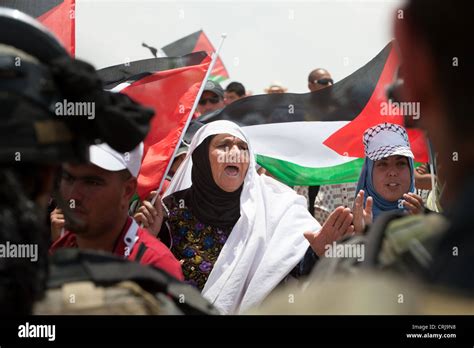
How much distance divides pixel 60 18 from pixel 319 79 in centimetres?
267

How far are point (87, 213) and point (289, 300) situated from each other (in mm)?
2056

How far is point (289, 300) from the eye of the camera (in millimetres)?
1247

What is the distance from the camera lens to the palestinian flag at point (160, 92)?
202 inches

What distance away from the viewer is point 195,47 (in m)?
10.8

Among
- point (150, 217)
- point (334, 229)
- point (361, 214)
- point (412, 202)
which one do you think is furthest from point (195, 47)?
point (334, 229)

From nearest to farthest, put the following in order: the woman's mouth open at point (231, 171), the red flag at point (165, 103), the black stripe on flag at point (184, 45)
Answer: the woman's mouth open at point (231, 171) < the red flag at point (165, 103) < the black stripe on flag at point (184, 45)

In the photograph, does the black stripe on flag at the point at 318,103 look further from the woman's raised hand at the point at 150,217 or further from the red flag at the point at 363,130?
the woman's raised hand at the point at 150,217

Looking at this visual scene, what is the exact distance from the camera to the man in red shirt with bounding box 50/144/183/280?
3.09 meters

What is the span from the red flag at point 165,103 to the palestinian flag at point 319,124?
502 mm

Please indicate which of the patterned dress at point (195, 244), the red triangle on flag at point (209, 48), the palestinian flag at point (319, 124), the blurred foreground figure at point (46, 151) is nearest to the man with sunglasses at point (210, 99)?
the palestinian flag at point (319, 124)

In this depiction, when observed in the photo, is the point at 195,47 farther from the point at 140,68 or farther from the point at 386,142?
the point at 386,142

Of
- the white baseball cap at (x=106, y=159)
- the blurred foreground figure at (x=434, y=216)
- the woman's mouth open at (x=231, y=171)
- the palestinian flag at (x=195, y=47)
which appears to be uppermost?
the palestinian flag at (x=195, y=47)

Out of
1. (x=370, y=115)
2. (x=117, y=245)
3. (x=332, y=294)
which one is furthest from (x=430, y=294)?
(x=370, y=115)
